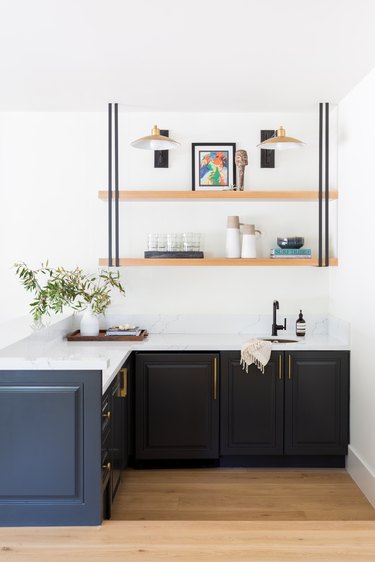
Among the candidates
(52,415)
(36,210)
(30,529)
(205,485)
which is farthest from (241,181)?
(30,529)

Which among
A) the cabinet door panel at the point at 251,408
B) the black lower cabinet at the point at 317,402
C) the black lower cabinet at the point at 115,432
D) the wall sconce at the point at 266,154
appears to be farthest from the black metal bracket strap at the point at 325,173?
the black lower cabinet at the point at 115,432

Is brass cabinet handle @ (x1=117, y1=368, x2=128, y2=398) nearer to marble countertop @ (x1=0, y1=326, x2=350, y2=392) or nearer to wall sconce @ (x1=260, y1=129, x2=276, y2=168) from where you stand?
marble countertop @ (x1=0, y1=326, x2=350, y2=392)

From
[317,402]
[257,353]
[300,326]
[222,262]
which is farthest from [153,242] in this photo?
[317,402]

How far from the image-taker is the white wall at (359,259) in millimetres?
3449

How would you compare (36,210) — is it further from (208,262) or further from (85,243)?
(208,262)

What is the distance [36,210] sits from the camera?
4.37 m

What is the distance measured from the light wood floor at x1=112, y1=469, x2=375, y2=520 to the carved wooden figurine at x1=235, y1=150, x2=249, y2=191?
6.84 feet

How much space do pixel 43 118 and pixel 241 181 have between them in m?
1.61

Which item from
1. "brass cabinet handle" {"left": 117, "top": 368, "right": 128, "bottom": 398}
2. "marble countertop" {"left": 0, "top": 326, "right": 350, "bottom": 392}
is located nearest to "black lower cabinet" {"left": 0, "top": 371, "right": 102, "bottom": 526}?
"marble countertop" {"left": 0, "top": 326, "right": 350, "bottom": 392}

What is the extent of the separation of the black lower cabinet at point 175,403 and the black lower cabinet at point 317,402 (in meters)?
0.52

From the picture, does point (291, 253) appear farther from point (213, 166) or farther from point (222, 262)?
point (213, 166)

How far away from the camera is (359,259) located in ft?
12.0

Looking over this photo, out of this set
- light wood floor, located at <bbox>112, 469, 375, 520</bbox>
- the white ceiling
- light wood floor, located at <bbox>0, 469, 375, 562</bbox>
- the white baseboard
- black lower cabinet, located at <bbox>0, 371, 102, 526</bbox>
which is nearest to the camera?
light wood floor, located at <bbox>0, 469, 375, 562</bbox>

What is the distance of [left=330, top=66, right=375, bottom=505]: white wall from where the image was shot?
3.45m
